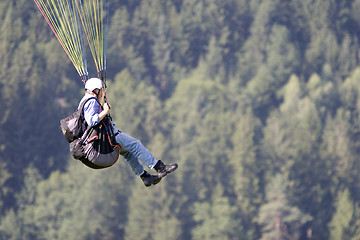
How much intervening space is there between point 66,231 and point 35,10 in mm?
33590

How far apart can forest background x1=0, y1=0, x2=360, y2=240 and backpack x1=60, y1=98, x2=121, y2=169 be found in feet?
202

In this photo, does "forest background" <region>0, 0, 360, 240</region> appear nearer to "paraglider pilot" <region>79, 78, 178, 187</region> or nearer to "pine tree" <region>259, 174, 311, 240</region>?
"pine tree" <region>259, 174, 311, 240</region>

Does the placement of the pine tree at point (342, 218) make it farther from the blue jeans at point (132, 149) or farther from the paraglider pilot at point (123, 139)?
the blue jeans at point (132, 149)

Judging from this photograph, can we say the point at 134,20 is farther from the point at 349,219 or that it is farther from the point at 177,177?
the point at 349,219

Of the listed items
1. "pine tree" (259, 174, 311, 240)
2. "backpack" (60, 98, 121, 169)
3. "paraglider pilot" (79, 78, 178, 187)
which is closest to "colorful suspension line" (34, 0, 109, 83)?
"paraglider pilot" (79, 78, 178, 187)

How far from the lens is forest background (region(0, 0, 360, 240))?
76.4 meters

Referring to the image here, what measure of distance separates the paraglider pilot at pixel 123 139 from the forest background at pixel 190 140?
61019 millimetres

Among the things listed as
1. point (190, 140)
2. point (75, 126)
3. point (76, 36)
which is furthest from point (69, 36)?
point (190, 140)

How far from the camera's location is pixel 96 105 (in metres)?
12.1

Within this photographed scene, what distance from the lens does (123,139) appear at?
1244cm

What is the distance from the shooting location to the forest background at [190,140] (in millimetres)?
76438

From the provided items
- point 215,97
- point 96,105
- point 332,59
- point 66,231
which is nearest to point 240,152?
Result: point 215,97

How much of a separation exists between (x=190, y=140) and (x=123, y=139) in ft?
236

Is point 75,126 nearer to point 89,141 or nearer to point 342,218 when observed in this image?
point 89,141
